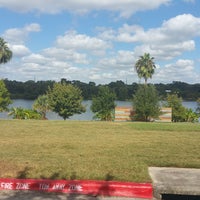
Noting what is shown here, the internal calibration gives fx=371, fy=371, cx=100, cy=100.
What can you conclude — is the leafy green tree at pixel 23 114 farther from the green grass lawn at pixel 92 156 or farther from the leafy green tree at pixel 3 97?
the green grass lawn at pixel 92 156

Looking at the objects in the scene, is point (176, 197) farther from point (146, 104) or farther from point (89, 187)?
point (146, 104)

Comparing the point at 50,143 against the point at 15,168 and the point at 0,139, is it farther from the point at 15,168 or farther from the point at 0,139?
the point at 15,168

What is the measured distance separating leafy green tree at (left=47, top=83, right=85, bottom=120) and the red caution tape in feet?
121

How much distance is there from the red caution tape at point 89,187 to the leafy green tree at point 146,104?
33.8 metres

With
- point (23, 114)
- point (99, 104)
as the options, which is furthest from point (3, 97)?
point (99, 104)

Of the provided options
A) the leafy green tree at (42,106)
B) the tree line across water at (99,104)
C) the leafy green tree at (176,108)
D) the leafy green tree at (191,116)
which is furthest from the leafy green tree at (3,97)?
the leafy green tree at (191,116)

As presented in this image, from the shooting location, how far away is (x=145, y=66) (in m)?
61.6

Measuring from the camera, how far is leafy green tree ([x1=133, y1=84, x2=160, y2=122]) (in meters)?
40.8

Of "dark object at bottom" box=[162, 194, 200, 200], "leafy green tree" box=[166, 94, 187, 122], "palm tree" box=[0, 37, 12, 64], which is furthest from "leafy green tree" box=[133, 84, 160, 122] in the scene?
"dark object at bottom" box=[162, 194, 200, 200]

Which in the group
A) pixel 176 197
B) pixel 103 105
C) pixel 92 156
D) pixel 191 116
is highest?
pixel 103 105

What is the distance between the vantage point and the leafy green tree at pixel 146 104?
4075 cm

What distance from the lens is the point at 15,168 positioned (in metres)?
8.20

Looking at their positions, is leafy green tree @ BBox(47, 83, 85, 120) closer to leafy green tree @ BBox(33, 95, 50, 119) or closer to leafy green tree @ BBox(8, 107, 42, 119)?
leafy green tree @ BBox(8, 107, 42, 119)

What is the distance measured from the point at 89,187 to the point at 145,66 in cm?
5563
